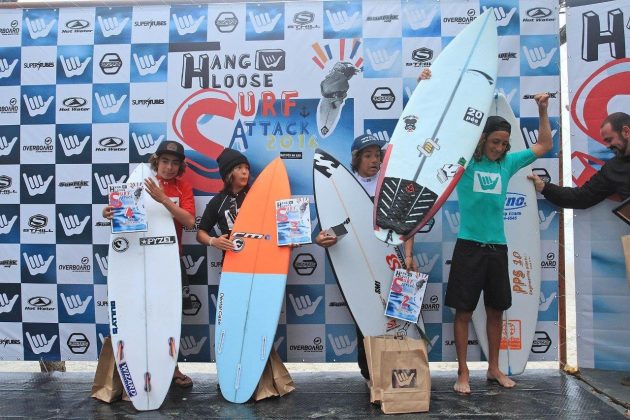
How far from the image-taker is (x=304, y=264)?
373cm

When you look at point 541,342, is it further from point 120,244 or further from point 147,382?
point 120,244

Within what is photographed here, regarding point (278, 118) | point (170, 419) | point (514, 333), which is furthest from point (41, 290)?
point (514, 333)

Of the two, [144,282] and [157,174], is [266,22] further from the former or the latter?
[144,282]

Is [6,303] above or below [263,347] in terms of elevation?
above

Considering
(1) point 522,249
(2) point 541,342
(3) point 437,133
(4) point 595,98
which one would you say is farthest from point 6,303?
(4) point 595,98

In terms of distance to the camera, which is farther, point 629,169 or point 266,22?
point 266,22

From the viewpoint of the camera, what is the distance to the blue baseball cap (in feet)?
11.2

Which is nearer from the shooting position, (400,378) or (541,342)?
(400,378)

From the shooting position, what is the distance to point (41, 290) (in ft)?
12.5

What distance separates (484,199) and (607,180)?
3.10 feet

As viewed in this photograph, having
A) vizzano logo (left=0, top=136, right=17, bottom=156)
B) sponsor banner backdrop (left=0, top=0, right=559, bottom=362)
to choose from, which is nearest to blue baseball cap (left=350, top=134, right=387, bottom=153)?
sponsor banner backdrop (left=0, top=0, right=559, bottom=362)

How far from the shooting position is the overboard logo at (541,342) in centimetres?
365

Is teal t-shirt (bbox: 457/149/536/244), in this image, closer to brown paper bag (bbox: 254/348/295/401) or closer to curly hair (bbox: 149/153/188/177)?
brown paper bag (bbox: 254/348/295/401)

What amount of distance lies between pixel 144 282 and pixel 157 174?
2.38 feet
